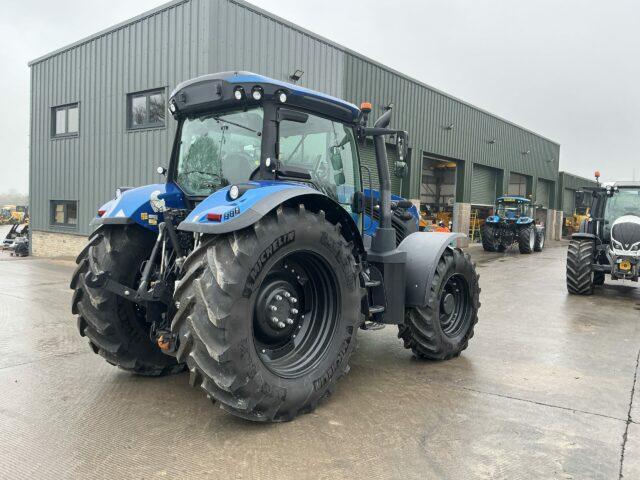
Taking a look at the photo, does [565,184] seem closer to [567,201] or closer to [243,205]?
[567,201]

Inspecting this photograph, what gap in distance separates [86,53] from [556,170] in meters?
28.9

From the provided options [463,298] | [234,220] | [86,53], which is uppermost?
[86,53]

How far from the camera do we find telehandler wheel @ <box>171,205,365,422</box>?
10.1ft

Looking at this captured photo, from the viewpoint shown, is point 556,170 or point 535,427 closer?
point 535,427

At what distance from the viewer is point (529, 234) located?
1911cm

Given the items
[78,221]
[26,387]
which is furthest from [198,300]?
[78,221]

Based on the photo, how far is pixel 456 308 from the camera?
5.28 m

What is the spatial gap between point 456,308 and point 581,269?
5261 mm

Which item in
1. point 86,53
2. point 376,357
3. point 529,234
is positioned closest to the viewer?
point 376,357

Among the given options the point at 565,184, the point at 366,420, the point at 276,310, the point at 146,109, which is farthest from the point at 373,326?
the point at 565,184

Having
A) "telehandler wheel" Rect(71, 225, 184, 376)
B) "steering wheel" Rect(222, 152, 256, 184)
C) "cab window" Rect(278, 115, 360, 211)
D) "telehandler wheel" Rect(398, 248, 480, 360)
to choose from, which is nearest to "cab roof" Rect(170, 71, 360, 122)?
"cab window" Rect(278, 115, 360, 211)

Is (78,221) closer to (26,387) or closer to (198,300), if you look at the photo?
(26,387)

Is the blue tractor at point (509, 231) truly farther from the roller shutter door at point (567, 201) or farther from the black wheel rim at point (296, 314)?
the roller shutter door at point (567, 201)

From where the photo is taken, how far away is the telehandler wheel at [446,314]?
4652 millimetres
